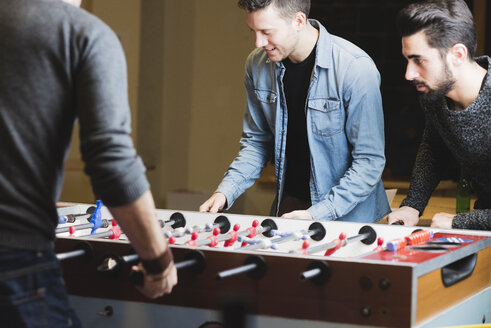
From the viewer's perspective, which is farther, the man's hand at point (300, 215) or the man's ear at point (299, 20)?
the man's ear at point (299, 20)

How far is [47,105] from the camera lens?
4.85 ft

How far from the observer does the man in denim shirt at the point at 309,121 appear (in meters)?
2.76

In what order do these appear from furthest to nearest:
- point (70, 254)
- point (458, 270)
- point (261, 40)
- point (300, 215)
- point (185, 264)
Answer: point (261, 40) < point (300, 215) < point (458, 270) < point (70, 254) < point (185, 264)

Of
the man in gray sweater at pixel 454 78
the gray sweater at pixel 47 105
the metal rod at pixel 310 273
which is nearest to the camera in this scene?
Answer: the gray sweater at pixel 47 105

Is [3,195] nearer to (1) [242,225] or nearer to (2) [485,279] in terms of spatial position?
(1) [242,225]

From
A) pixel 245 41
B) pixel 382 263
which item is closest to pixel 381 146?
pixel 382 263

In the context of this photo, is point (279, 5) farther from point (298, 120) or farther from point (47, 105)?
point (47, 105)

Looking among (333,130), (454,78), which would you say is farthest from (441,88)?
(333,130)

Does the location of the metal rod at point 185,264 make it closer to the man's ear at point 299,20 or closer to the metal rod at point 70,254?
the metal rod at point 70,254

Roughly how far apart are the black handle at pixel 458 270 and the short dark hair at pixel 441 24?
777 millimetres

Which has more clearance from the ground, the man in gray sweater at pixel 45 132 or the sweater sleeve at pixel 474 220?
the man in gray sweater at pixel 45 132

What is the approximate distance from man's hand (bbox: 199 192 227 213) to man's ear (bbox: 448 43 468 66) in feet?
3.29

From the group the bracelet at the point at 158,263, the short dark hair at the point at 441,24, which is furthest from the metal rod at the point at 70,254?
the short dark hair at the point at 441,24

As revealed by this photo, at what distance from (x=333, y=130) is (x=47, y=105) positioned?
1.54 meters
